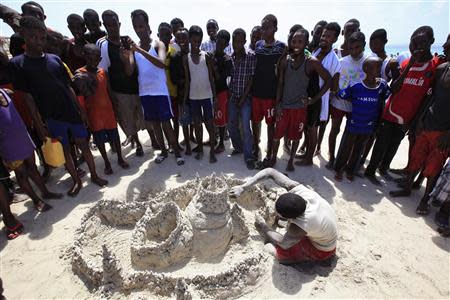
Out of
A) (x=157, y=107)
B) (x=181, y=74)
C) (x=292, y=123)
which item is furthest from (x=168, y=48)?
(x=292, y=123)

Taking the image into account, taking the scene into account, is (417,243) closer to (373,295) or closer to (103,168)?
(373,295)

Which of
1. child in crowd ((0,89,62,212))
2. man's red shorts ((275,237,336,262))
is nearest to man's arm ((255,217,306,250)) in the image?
man's red shorts ((275,237,336,262))

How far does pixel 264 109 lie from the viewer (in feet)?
15.6

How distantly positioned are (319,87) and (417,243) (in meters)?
2.63

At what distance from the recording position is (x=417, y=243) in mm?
3459

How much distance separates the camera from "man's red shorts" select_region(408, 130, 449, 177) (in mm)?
3826

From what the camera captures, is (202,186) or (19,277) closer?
(19,277)

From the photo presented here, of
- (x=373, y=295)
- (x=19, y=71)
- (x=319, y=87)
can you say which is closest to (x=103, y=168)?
(x=19, y=71)

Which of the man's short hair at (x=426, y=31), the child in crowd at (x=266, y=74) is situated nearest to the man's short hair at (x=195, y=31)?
the child in crowd at (x=266, y=74)

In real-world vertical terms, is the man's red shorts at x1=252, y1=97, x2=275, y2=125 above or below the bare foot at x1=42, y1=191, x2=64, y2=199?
above

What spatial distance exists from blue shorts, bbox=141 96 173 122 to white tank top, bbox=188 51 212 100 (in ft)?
1.52

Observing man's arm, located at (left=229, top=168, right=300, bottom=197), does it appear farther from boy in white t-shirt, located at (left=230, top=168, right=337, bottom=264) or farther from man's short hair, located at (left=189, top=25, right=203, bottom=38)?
man's short hair, located at (left=189, top=25, right=203, bottom=38)

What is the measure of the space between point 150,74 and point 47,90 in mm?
1523

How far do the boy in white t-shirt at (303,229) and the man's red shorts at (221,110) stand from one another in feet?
7.88
